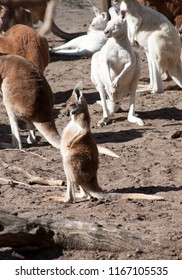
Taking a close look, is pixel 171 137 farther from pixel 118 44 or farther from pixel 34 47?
pixel 34 47

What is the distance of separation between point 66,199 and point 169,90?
553cm

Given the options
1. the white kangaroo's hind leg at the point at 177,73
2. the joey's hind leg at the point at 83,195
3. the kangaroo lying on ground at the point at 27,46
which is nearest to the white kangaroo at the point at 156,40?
the white kangaroo's hind leg at the point at 177,73

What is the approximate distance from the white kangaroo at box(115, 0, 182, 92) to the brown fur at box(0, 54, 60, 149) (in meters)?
3.11

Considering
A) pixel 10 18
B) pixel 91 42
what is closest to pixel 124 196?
pixel 10 18

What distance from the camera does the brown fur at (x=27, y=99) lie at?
8.57 meters

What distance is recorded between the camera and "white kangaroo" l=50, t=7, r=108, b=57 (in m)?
14.2

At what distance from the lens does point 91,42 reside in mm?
14375

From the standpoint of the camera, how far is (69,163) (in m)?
6.53

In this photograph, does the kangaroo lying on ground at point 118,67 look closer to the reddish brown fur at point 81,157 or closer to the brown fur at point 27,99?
the brown fur at point 27,99

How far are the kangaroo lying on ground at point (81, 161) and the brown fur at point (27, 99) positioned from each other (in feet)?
5.60

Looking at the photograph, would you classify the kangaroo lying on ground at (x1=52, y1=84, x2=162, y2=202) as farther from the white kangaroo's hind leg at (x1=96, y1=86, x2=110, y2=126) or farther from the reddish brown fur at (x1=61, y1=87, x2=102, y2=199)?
the white kangaroo's hind leg at (x1=96, y1=86, x2=110, y2=126)

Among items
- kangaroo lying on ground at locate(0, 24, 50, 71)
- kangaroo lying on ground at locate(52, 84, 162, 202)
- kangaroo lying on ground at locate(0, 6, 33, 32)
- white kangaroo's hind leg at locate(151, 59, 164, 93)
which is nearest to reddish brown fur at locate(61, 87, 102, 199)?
kangaroo lying on ground at locate(52, 84, 162, 202)

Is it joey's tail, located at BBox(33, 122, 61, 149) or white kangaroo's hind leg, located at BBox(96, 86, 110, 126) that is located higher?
joey's tail, located at BBox(33, 122, 61, 149)

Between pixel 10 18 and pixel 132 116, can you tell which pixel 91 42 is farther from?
pixel 132 116
